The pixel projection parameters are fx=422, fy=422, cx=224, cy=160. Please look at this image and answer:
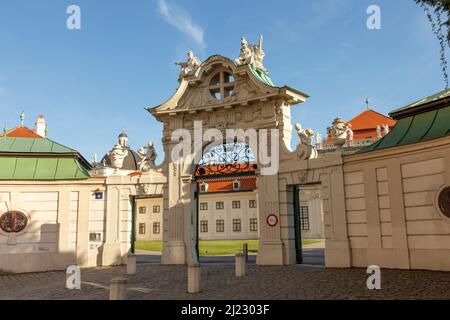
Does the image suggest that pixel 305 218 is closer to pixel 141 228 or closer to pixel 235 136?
pixel 141 228

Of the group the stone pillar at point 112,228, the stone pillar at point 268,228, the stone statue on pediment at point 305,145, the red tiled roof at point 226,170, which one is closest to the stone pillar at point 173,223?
the red tiled roof at point 226,170

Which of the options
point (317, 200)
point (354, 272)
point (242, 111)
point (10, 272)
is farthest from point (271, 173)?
point (317, 200)

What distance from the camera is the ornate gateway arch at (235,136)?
18.3 metres

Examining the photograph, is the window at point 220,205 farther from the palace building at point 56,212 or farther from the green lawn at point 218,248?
the palace building at point 56,212

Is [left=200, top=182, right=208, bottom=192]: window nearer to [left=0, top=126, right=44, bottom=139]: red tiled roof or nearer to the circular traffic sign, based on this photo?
[left=0, top=126, right=44, bottom=139]: red tiled roof

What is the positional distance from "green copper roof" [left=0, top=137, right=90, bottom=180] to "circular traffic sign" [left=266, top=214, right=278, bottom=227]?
29.8 feet

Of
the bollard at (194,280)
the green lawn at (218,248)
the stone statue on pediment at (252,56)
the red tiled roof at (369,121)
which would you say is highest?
the red tiled roof at (369,121)

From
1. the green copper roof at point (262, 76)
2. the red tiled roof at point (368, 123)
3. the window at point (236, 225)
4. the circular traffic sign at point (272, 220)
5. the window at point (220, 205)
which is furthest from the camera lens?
the window at point (220, 205)

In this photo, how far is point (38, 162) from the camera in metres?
20.9

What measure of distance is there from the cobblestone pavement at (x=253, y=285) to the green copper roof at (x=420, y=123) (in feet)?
15.1

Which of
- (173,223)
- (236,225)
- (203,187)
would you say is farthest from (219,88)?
(236,225)
